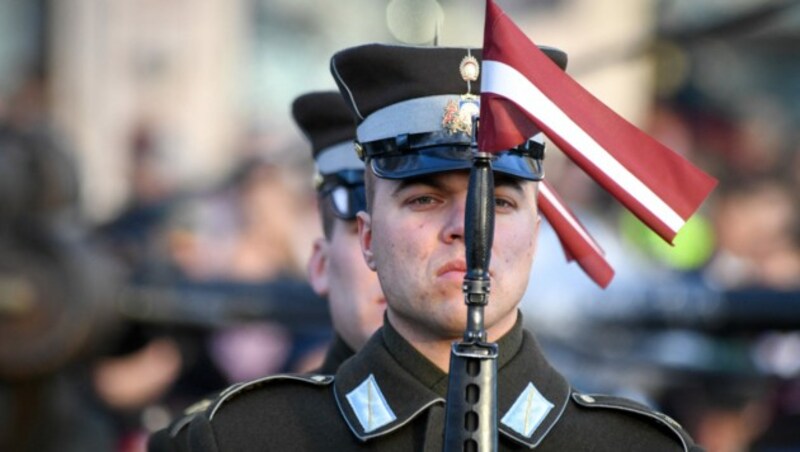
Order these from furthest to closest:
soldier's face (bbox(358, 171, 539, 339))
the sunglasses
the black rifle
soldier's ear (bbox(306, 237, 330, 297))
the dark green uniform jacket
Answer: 1. soldier's ear (bbox(306, 237, 330, 297))
2. the sunglasses
3. the dark green uniform jacket
4. soldier's face (bbox(358, 171, 539, 339))
5. the black rifle

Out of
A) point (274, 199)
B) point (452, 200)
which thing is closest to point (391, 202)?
point (452, 200)

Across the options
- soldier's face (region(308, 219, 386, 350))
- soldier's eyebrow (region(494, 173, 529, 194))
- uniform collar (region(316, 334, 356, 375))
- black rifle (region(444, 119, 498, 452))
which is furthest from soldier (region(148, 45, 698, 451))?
uniform collar (region(316, 334, 356, 375))

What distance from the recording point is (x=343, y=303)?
6.35m

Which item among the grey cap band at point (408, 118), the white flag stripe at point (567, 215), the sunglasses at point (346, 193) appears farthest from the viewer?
the sunglasses at point (346, 193)

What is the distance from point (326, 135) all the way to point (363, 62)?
1.86 metres

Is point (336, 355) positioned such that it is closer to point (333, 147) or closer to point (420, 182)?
point (333, 147)

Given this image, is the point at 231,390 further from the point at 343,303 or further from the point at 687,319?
the point at 687,319

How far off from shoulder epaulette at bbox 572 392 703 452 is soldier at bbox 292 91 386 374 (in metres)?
1.49

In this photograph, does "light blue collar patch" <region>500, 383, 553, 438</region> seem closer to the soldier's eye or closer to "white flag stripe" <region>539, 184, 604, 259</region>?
the soldier's eye

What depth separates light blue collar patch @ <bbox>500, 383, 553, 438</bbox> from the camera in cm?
466

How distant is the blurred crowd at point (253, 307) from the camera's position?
1112 cm

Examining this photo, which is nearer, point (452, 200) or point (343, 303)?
point (452, 200)

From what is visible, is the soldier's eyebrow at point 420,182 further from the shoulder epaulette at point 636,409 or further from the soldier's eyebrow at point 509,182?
the shoulder epaulette at point 636,409

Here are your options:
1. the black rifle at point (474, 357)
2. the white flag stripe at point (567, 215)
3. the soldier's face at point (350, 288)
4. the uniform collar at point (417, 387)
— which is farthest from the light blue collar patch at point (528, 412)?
the soldier's face at point (350, 288)
